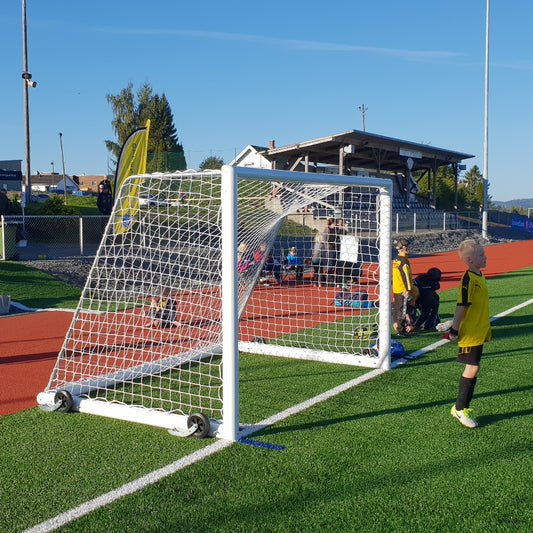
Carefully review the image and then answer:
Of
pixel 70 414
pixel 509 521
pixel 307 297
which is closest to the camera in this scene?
pixel 509 521

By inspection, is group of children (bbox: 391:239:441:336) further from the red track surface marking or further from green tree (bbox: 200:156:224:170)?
green tree (bbox: 200:156:224:170)

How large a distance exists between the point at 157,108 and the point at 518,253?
36213 millimetres

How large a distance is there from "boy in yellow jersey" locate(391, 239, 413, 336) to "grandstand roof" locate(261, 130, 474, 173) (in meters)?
19.9

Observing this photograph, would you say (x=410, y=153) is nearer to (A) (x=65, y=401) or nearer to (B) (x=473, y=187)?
(B) (x=473, y=187)

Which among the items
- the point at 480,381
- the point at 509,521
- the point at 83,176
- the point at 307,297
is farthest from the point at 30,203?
the point at 83,176

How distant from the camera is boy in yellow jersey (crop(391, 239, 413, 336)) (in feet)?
28.1

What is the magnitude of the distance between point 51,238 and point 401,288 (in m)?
12.5

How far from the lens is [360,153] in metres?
34.6

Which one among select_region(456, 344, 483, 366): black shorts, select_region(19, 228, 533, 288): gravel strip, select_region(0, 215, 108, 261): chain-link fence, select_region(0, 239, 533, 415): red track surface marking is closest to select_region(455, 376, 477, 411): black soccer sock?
select_region(456, 344, 483, 366): black shorts

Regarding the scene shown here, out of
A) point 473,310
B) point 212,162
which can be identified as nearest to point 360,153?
point 212,162

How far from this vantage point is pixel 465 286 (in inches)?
188

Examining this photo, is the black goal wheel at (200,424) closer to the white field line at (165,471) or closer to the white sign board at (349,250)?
the white field line at (165,471)

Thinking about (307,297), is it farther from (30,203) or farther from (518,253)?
(30,203)

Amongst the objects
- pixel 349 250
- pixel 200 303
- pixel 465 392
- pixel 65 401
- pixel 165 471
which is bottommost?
pixel 165 471
